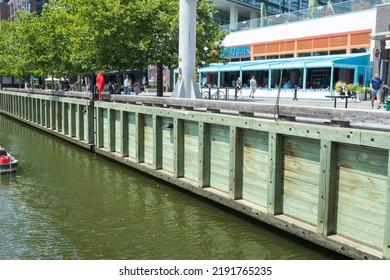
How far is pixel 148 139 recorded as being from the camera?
47.9ft

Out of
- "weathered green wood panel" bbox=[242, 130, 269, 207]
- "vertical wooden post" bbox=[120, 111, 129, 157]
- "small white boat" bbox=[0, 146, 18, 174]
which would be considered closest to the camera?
"weathered green wood panel" bbox=[242, 130, 269, 207]

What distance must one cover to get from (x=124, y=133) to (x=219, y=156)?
591 centimetres

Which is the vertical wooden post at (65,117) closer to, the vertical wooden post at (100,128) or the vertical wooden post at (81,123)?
the vertical wooden post at (81,123)

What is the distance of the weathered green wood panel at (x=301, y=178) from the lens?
8266mm

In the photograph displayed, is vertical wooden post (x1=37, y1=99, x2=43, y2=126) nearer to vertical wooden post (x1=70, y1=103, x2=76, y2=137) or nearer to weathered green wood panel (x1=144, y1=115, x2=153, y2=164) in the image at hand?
vertical wooden post (x1=70, y1=103, x2=76, y2=137)

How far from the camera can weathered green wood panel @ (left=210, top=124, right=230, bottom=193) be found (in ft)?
35.2

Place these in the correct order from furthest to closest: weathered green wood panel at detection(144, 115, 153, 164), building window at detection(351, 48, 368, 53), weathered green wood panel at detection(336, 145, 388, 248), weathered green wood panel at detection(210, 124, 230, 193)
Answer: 1. building window at detection(351, 48, 368, 53)
2. weathered green wood panel at detection(144, 115, 153, 164)
3. weathered green wood panel at detection(210, 124, 230, 193)
4. weathered green wood panel at detection(336, 145, 388, 248)

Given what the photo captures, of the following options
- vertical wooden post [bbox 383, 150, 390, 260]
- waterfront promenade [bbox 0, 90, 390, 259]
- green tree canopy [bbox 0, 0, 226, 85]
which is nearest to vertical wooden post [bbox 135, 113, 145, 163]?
waterfront promenade [bbox 0, 90, 390, 259]

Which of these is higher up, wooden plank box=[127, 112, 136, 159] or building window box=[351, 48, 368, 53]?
building window box=[351, 48, 368, 53]

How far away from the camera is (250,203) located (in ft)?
32.5

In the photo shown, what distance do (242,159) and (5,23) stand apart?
53613mm

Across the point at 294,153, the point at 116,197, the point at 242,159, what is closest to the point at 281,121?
the point at 294,153

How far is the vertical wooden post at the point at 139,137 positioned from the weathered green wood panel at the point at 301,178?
6877mm

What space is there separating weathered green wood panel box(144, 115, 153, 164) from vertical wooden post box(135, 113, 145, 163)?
134 millimetres
